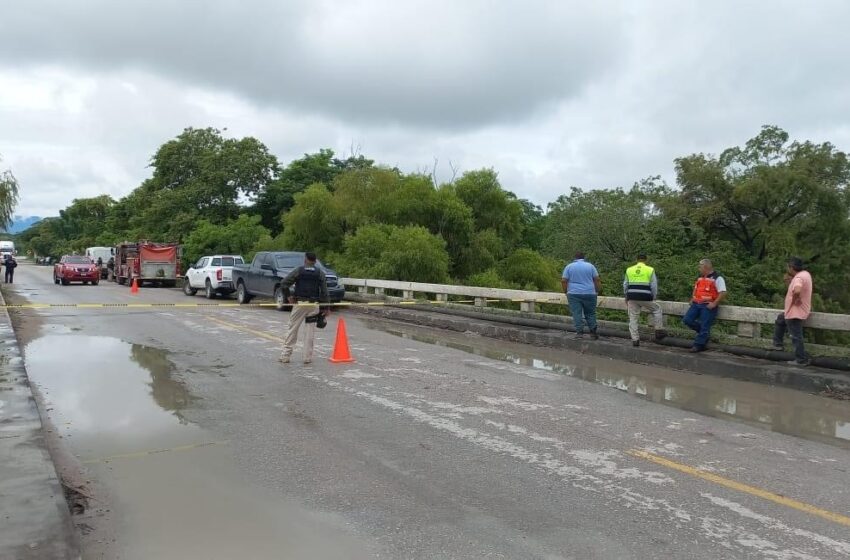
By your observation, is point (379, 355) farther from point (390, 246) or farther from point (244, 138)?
point (244, 138)

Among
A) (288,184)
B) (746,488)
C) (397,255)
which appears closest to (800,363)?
(746,488)

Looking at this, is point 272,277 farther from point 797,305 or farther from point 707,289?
point 797,305

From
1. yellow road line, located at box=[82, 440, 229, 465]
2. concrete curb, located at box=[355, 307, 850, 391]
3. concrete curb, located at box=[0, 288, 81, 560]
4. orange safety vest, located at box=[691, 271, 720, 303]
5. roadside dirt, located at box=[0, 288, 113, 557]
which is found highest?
orange safety vest, located at box=[691, 271, 720, 303]

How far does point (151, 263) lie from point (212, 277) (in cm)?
1040

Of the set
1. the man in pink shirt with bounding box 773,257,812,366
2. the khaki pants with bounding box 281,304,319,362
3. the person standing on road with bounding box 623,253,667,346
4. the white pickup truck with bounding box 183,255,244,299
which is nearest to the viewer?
the man in pink shirt with bounding box 773,257,812,366

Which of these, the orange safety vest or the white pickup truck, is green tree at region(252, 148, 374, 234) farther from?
the orange safety vest

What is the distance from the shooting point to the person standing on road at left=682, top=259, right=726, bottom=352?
10945 mm

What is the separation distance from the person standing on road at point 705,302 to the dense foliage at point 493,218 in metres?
14.9

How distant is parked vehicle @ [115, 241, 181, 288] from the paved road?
84.3 feet

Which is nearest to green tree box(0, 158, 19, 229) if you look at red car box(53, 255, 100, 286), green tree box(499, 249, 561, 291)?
red car box(53, 255, 100, 286)

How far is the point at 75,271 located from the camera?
Answer: 34.5 metres

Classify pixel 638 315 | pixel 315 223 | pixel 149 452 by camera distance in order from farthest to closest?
pixel 315 223 < pixel 638 315 < pixel 149 452

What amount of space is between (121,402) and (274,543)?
457 cm

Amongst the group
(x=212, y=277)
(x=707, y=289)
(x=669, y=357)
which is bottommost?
(x=669, y=357)
